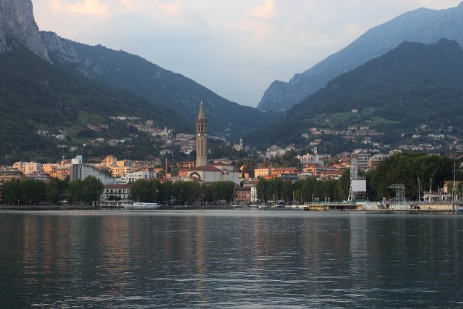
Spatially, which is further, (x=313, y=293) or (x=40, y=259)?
(x=40, y=259)

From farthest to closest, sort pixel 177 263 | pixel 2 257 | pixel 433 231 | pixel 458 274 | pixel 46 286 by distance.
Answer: pixel 433 231 → pixel 2 257 → pixel 177 263 → pixel 458 274 → pixel 46 286

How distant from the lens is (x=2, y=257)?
49.6m

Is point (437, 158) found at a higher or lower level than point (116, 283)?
higher

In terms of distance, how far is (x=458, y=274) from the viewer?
4106 centimetres

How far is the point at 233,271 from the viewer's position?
42.8 metres

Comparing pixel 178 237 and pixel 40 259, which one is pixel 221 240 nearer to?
pixel 178 237

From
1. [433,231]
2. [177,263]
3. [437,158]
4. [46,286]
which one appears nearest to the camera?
[46,286]

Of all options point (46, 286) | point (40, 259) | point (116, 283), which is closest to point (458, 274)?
point (116, 283)

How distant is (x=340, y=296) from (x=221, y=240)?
29736 mm

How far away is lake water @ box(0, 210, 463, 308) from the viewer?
34.2m

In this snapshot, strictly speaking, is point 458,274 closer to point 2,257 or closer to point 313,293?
point 313,293

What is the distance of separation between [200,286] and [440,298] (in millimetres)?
9204

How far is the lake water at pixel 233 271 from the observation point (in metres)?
34.2

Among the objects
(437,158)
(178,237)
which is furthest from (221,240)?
(437,158)
